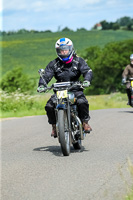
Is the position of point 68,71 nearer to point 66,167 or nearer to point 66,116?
point 66,116

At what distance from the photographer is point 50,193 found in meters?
5.37

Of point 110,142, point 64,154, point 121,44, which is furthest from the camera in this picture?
point 121,44

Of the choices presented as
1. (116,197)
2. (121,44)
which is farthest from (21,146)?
(121,44)

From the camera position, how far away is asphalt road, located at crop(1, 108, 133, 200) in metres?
5.35

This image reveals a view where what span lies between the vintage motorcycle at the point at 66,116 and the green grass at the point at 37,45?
68944 mm

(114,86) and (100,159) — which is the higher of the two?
(100,159)

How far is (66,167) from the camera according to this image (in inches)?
272

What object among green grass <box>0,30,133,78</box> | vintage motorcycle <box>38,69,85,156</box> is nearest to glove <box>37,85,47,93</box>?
vintage motorcycle <box>38,69,85,156</box>

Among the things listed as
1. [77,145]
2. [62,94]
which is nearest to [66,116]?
[62,94]

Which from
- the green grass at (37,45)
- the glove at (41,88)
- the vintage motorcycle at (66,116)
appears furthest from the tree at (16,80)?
the vintage motorcycle at (66,116)

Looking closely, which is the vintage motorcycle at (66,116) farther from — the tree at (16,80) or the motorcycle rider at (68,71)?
the tree at (16,80)

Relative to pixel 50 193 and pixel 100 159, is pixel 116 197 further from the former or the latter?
pixel 100 159

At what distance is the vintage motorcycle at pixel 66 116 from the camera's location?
25.5ft

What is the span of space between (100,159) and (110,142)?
2175 millimetres
